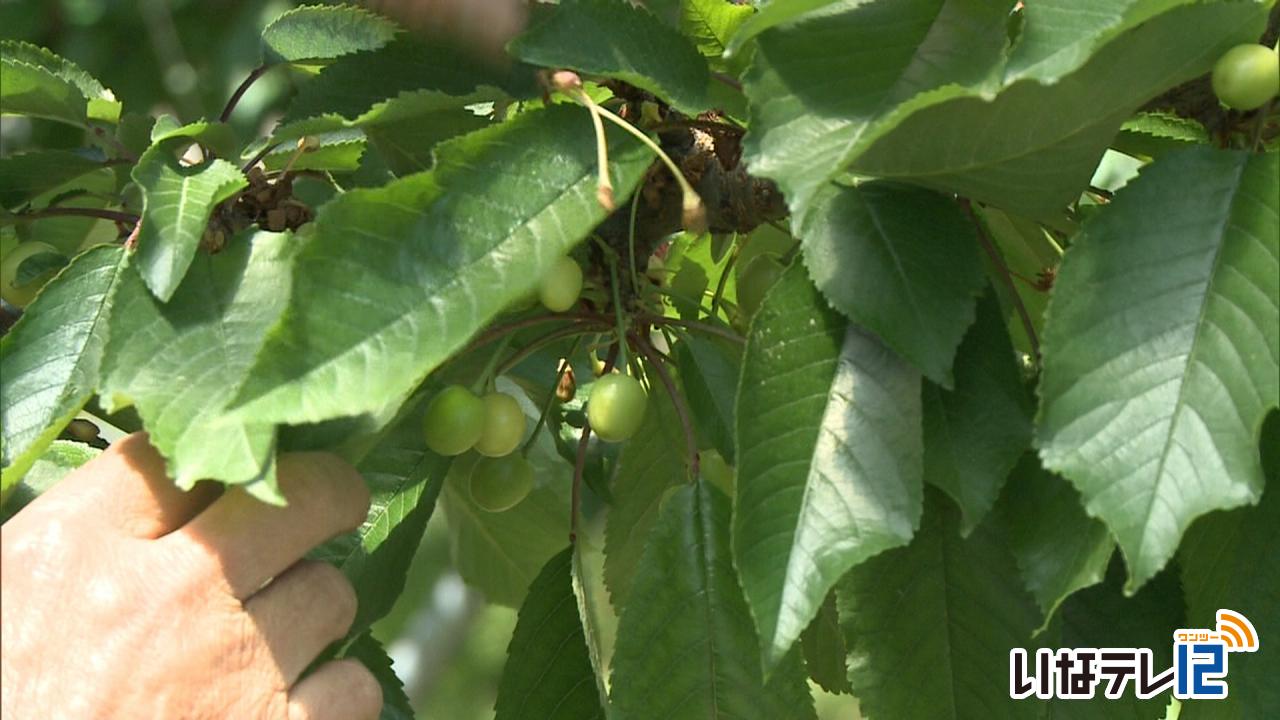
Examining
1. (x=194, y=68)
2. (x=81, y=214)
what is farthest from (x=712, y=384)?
(x=194, y=68)

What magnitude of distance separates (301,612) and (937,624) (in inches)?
12.3

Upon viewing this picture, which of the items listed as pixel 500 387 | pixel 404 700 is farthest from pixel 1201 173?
pixel 404 700

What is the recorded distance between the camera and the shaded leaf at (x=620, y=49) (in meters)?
0.64

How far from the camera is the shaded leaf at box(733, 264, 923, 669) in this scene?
23.8 inches

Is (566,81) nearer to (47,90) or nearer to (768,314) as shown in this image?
(768,314)

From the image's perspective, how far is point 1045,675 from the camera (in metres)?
Result: 0.72

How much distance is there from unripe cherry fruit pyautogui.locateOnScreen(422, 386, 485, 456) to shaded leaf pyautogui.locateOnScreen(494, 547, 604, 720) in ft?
0.46

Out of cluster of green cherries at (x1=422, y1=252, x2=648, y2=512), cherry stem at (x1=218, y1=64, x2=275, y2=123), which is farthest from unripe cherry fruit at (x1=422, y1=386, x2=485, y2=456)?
cherry stem at (x1=218, y1=64, x2=275, y2=123)

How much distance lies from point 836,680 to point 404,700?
27cm

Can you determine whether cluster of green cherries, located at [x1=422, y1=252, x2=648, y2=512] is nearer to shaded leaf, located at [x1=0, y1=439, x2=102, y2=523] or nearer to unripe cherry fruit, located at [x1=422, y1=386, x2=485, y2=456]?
unripe cherry fruit, located at [x1=422, y1=386, x2=485, y2=456]

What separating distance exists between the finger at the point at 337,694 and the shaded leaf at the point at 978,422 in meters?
0.32

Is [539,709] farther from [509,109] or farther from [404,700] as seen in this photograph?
[509,109]

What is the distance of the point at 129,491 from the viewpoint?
27.6 inches

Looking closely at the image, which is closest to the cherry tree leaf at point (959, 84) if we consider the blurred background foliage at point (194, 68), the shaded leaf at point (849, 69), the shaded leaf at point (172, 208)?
the shaded leaf at point (849, 69)
